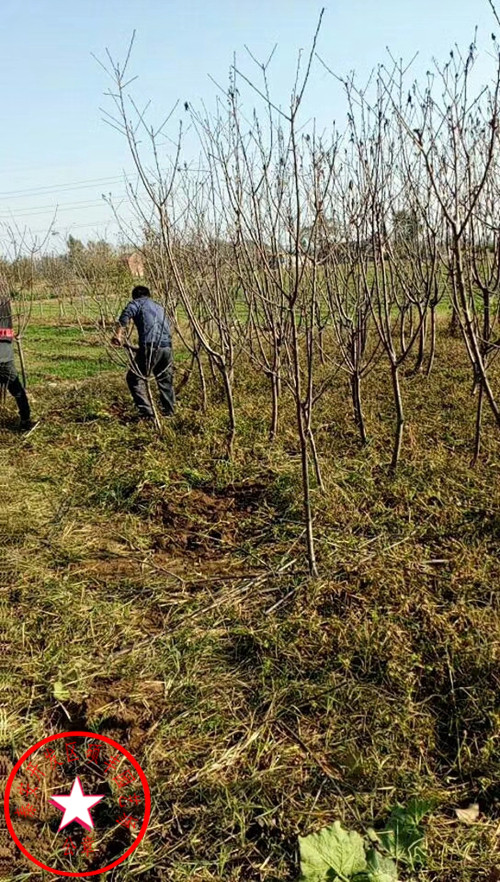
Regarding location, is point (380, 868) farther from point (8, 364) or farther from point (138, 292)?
point (8, 364)

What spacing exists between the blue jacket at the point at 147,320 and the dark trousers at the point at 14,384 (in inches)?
55.5

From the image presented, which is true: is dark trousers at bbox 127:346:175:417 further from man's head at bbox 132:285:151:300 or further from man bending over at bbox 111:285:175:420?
man's head at bbox 132:285:151:300

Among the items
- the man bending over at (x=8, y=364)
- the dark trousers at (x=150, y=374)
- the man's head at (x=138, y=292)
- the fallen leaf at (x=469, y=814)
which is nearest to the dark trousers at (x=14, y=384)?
the man bending over at (x=8, y=364)

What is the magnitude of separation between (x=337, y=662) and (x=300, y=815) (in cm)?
64

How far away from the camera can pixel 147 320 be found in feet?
17.6

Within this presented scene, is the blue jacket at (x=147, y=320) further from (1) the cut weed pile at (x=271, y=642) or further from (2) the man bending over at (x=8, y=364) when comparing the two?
(1) the cut weed pile at (x=271, y=642)

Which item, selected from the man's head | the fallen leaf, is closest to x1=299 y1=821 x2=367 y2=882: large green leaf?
the fallen leaf

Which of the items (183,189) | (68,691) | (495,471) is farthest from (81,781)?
(183,189)

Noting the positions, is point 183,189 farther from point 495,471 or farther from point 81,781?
point 81,781

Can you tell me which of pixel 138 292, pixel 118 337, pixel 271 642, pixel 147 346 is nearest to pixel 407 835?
pixel 271 642

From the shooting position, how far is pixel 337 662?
90.0 inches

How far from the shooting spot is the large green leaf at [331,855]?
145 centimetres

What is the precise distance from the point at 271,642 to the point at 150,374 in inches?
133

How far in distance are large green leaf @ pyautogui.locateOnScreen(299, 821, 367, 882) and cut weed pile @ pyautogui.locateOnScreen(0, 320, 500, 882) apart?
0.64 feet
